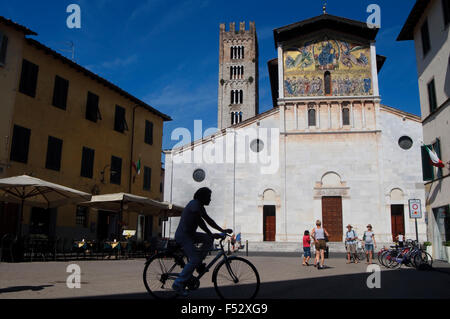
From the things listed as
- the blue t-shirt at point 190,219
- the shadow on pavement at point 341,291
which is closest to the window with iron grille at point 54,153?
the shadow on pavement at point 341,291

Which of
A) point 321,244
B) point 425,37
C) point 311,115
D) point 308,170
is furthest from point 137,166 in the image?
point 425,37

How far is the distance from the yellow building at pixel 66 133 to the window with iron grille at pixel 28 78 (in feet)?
0.15

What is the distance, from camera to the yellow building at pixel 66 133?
60.4 ft

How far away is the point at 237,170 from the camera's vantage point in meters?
33.6

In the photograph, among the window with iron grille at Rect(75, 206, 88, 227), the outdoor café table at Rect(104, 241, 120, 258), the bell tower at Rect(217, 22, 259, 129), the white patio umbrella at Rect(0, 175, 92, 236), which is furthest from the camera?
the bell tower at Rect(217, 22, 259, 129)

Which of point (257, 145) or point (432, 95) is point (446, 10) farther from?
point (257, 145)

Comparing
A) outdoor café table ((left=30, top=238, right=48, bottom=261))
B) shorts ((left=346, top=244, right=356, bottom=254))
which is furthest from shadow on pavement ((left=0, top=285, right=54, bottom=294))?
shorts ((left=346, top=244, right=356, bottom=254))

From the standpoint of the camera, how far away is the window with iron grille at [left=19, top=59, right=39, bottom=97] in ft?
62.7

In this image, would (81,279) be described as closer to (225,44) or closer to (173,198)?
(173,198)

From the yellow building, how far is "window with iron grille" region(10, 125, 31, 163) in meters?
0.04

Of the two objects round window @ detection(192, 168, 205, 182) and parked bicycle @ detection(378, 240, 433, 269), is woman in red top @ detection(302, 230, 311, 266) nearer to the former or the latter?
parked bicycle @ detection(378, 240, 433, 269)

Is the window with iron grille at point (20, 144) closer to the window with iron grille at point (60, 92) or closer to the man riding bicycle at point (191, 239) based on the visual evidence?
the window with iron grille at point (60, 92)

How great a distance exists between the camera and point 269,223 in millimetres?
32625
